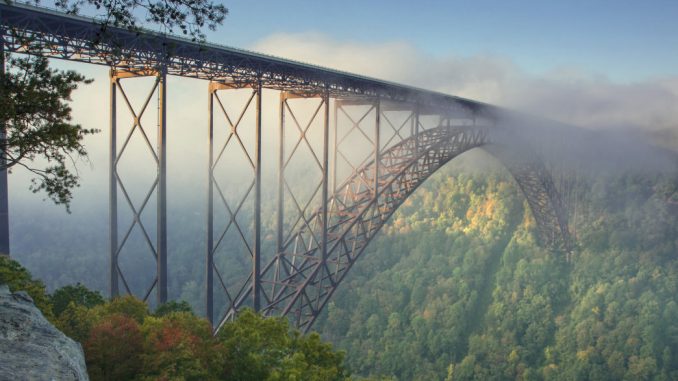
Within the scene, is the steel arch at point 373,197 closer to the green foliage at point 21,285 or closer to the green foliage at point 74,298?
the green foliage at point 74,298

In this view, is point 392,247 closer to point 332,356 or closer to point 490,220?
point 490,220

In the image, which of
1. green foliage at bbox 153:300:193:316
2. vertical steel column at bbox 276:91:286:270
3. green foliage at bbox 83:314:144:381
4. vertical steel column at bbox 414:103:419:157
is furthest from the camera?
vertical steel column at bbox 414:103:419:157

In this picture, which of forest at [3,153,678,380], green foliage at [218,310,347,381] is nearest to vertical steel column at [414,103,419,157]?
green foliage at [218,310,347,381]

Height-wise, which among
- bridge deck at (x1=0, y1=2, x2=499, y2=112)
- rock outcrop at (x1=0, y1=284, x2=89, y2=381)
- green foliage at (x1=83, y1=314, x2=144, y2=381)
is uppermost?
bridge deck at (x1=0, y1=2, x2=499, y2=112)

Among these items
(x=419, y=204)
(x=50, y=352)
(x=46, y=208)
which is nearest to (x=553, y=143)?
(x=419, y=204)

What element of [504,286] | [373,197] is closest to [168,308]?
[373,197]

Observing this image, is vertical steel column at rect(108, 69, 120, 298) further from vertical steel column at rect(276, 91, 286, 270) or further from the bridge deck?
vertical steel column at rect(276, 91, 286, 270)

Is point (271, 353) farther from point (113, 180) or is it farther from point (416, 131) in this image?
point (416, 131)
